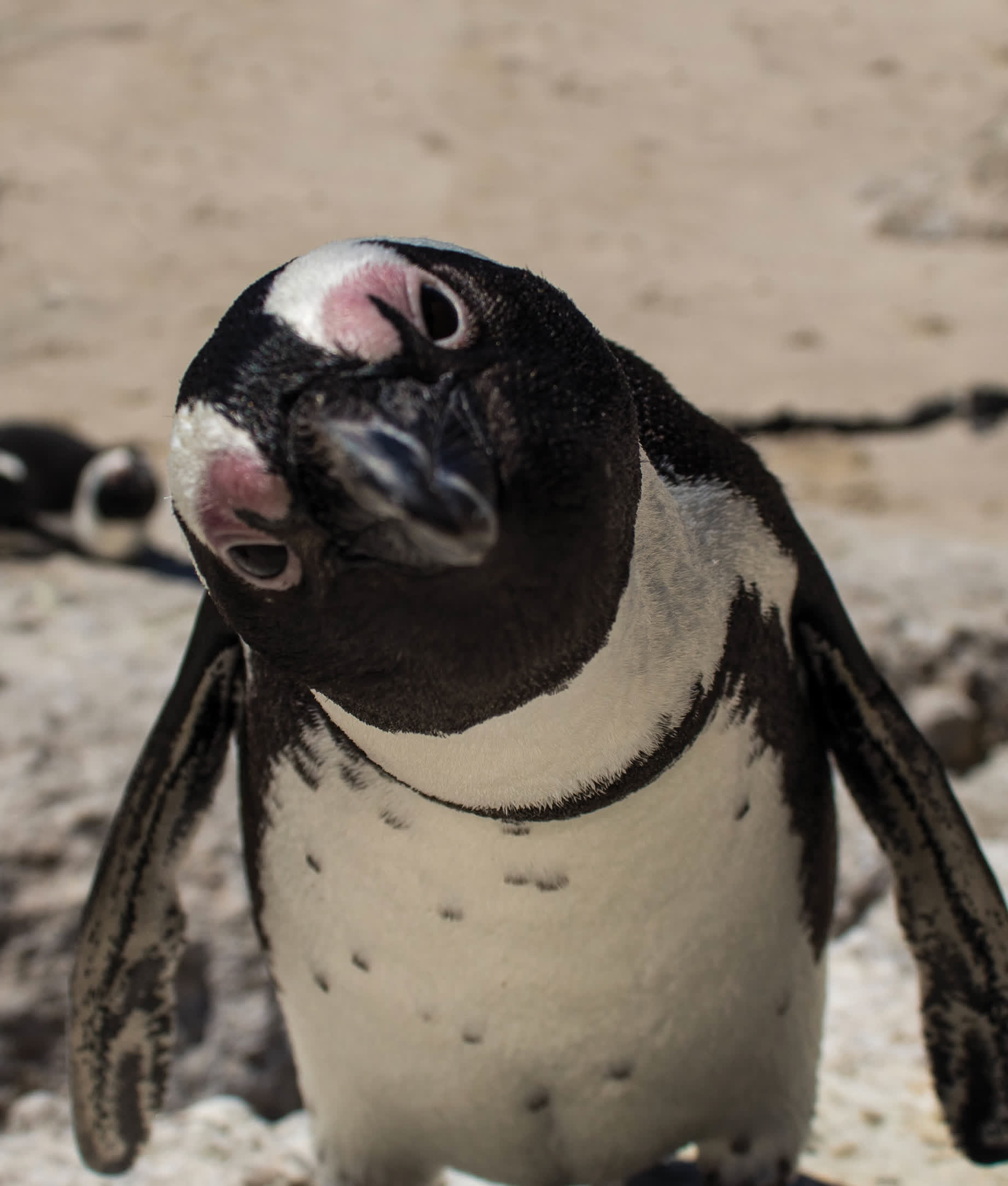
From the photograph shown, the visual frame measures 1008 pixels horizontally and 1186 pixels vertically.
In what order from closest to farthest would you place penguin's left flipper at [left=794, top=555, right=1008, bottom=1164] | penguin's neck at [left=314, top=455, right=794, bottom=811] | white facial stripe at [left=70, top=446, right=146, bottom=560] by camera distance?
penguin's neck at [left=314, top=455, right=794, bottom=811]
penguin's left flipper at [left=794, top=555, right=1008, bottom=1164]
white facial stripe at [left=70, top=446, right=146, bottom=560]

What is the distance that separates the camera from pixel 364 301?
0.76 metres

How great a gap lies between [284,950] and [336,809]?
0.25 metres

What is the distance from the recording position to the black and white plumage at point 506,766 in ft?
2.44

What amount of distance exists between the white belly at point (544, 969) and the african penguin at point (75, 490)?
7.38ft

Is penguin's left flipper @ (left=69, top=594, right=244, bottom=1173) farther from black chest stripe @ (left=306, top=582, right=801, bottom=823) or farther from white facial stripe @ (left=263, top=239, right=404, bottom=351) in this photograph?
white facial stripe @ (left=263, top=239, right=404, bottom=351)

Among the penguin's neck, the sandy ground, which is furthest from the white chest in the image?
the sandy ground

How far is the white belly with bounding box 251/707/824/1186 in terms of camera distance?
104 cm

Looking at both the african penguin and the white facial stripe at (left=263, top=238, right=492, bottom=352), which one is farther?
the african penguin

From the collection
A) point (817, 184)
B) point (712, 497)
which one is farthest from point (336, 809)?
point (817, 184)

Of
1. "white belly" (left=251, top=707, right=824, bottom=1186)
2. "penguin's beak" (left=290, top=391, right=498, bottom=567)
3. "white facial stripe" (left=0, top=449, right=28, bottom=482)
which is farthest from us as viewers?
"white facial stripe" (left=0, top=449, right=28, bottom=482)

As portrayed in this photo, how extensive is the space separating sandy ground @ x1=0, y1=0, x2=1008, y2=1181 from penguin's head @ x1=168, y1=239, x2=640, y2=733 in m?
2.78

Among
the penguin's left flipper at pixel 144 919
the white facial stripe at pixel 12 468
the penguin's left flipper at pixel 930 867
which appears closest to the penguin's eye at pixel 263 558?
the penguin's left flipper at pixel 144 919

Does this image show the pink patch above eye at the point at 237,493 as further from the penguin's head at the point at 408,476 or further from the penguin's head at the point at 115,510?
the penguin's head at the point at 115,510

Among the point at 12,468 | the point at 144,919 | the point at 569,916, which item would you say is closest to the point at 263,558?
the point at 569,916
